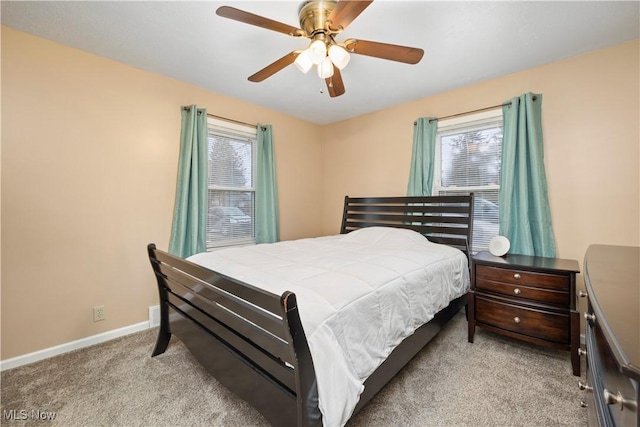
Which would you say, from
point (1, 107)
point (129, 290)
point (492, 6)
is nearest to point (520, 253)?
point (492, 6)

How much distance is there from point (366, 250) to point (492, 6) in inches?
79.1

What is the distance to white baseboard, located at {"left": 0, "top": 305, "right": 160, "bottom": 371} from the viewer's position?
202 cm

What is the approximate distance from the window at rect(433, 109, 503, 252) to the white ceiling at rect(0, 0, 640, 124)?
1.58 ft

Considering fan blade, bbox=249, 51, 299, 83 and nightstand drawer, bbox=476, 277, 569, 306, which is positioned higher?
fan blade, bbox=249, 51, 299, 83

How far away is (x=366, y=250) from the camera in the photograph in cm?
247

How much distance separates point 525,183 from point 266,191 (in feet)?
9.29

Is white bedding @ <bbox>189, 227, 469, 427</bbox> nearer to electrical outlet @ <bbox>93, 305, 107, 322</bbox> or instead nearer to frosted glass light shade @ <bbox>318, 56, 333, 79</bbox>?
electrical outlet @ <bbox>93, 305, 107, 322</bbox>

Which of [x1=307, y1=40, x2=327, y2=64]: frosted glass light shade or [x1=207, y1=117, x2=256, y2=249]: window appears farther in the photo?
[x1=207, y1=117, x2=256, y2=249]: window

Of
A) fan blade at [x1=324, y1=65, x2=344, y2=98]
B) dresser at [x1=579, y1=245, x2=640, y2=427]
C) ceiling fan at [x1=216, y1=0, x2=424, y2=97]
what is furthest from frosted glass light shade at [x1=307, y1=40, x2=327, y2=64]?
dresser at [x1=579, y1=245, x2=640, y2=427]

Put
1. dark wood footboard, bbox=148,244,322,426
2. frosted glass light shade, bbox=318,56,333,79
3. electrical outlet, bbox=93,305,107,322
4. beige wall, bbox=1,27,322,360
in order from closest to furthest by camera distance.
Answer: dark wood footboard, bbox=148,244,322,426
frosted glass light shade, bbox=318,56,333,79
beige wall, bbox=1,27,322,360
electrical outlet, bbox=93,305,107,322

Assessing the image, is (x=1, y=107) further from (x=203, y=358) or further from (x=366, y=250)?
(x=366, y=250)

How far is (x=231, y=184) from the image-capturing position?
3.36 metres

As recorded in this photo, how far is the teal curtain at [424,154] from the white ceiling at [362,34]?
0.47 metres

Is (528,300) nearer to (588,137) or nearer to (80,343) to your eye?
(588,137)
